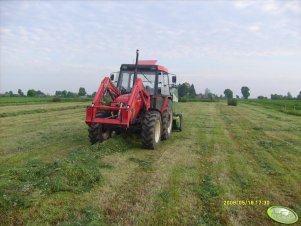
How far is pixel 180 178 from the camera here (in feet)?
20.3

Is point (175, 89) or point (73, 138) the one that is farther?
point (175, 89)

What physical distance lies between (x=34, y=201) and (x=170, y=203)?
6.68 feet

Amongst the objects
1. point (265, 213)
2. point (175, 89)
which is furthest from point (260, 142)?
point (265, 213)

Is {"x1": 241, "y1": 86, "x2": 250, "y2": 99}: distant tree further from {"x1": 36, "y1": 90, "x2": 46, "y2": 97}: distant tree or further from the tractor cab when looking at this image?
the tractor cab

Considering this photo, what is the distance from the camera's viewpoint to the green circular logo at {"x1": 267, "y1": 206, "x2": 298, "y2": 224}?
14.8ft

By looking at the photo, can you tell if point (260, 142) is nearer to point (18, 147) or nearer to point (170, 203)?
point (170, 203)

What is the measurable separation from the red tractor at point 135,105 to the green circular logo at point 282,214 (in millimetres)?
4304

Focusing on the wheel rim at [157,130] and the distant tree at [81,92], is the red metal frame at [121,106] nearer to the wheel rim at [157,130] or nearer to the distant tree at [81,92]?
the wheel rim at [157,130]

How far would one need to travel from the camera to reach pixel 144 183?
581cm

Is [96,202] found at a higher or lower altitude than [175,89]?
lower

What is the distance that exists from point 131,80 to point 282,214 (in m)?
6.89

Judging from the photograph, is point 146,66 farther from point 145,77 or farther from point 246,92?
point 246,92

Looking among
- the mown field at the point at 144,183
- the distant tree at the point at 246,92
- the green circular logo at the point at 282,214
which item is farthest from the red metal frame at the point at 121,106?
the distant tree at the point at 246,92
